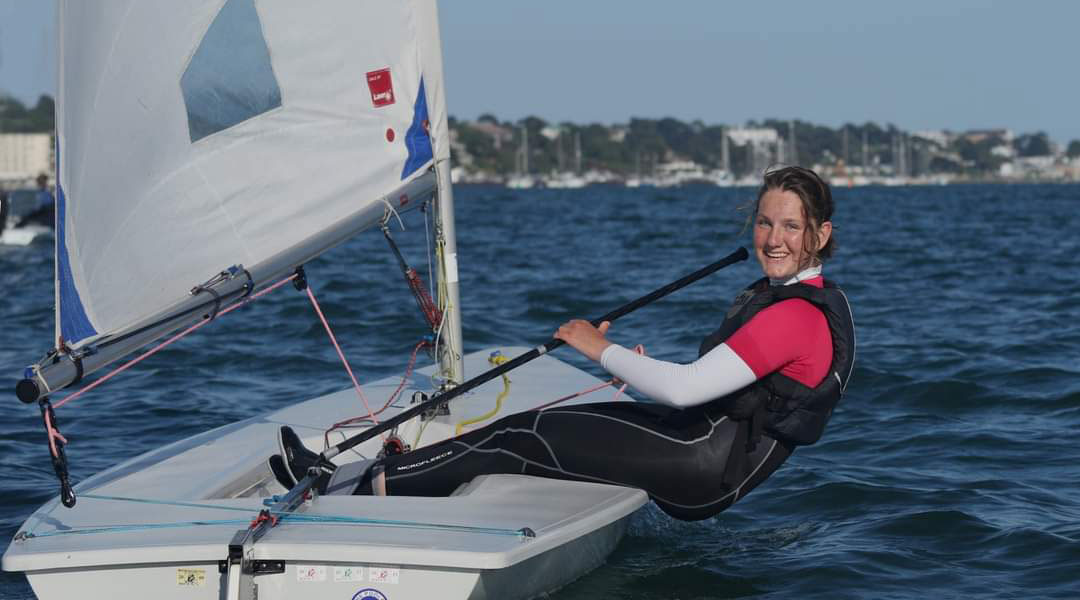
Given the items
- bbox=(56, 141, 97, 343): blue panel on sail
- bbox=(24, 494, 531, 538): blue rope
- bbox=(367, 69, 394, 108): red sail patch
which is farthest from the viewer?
bbox=(367, 69, 394, 108): red sail patch

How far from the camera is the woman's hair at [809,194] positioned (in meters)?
3.29

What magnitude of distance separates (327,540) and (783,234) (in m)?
1.35

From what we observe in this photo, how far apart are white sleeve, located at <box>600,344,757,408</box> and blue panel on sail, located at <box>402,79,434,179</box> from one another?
4.33 ft

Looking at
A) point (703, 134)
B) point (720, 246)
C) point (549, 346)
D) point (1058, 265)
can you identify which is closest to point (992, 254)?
point (1058, 265)

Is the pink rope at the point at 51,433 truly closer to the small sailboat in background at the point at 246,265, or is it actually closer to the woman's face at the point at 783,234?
the small sailboat in background at the point at 246,265

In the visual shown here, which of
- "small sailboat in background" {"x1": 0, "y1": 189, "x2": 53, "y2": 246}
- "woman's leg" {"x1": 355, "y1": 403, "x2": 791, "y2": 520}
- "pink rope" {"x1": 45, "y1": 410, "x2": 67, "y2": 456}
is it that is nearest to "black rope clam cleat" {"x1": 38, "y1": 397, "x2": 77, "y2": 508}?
"pink rope" {"x1": 45, "y1": 410, "x2": 67, "y2": 456}

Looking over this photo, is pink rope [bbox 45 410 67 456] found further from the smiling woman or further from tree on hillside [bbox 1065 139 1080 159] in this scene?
tree on hillside [bbox 1065 139 1080 159]

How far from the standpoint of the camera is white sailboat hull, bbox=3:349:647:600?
9.26 feet

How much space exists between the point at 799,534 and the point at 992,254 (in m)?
12.7

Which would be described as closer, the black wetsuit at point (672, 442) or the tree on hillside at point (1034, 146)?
the black wetsuit at point (672, 442)

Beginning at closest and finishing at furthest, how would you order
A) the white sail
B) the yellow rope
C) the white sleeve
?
the white sleeve < the white sail < the yellow rope

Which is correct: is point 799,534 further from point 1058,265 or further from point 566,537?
point 1058,265

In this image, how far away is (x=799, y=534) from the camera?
168 inches

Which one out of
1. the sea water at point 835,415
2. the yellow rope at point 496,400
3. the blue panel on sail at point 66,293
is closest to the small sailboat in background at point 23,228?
the sea water at point 835,415
